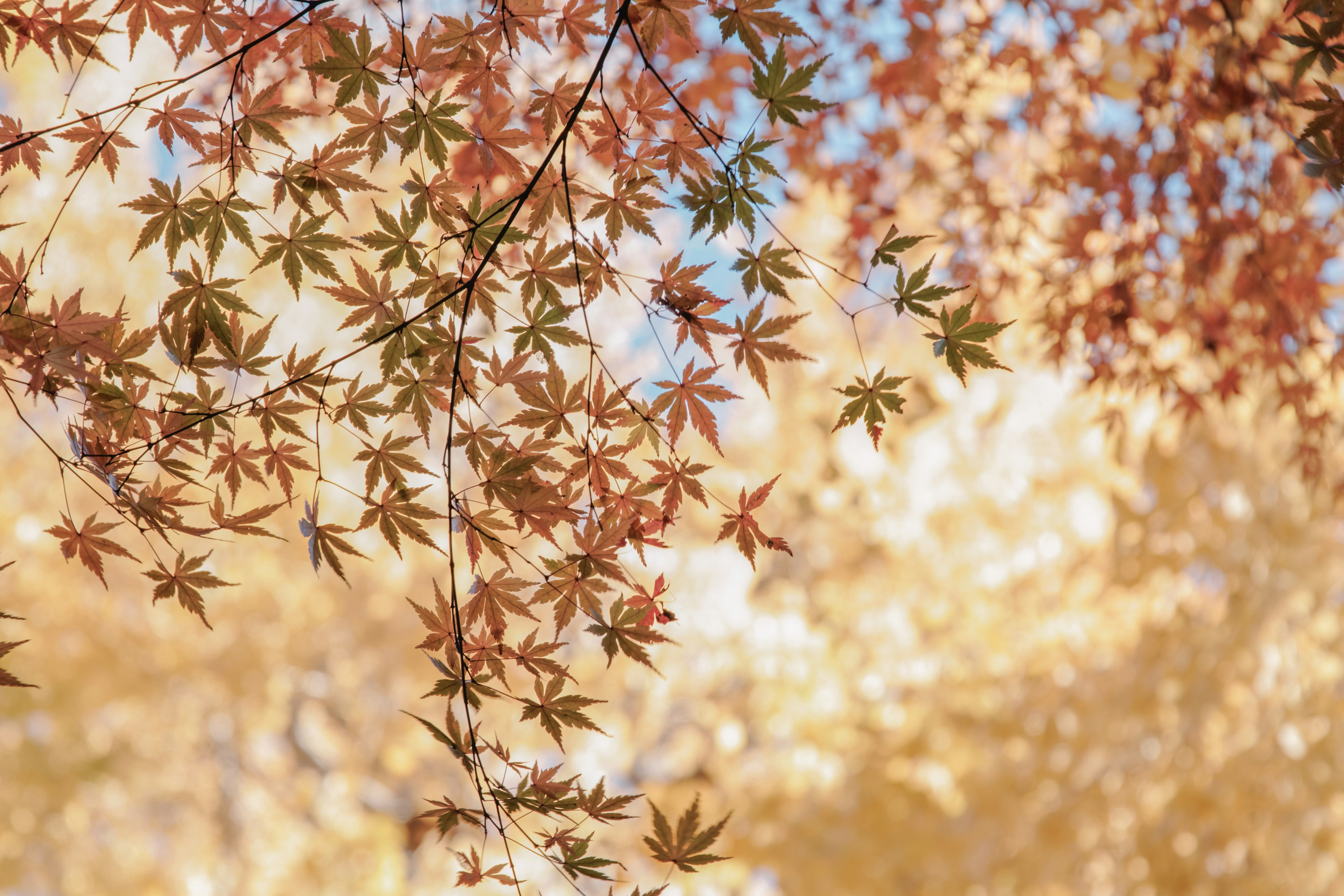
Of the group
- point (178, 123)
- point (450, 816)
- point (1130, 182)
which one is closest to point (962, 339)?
point (450, 816)

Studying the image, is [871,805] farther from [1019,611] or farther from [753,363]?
[753,363]

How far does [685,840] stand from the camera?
1.18 m

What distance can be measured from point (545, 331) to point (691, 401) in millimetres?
205

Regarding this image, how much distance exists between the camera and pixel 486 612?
46.6 inches

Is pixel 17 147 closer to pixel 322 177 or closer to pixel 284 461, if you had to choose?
pixel 322 177

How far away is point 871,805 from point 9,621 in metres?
5.20

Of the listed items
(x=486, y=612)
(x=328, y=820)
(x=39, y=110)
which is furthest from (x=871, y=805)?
(x=39, y=110)

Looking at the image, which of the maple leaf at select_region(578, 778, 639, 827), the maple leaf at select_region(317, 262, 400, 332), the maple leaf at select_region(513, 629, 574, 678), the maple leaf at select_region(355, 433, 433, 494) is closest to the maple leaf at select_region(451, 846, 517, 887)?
the maple leaf at select_region(578, 778, 639, 827)

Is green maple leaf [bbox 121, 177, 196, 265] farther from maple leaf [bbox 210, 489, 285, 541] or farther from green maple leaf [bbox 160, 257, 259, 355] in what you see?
maple leaf [bbox 210, 489, 285, 541]

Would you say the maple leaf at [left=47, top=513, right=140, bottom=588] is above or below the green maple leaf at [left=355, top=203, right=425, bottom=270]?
below

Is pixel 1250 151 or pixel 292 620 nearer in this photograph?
pixel 1250 151

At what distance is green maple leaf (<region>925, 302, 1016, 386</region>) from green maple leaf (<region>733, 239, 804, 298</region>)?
0.21 metres

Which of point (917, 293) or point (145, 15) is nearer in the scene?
point (917, 293)

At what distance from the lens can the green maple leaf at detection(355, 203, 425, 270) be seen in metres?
1.12
